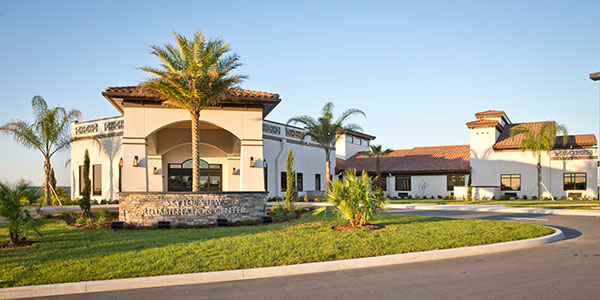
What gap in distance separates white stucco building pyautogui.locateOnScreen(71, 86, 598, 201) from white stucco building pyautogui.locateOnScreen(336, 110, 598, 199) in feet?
0.25

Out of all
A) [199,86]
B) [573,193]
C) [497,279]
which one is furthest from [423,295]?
[573,193]

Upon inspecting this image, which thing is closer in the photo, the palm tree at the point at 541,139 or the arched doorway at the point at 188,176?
the arched doorway at the point at 188,176

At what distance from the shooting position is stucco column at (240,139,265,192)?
18953 millimetres

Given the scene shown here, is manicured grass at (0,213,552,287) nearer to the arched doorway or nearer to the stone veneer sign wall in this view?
the stone veneer sign wall

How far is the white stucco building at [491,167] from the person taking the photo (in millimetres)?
33188

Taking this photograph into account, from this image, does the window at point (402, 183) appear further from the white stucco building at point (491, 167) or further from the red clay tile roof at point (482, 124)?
the red clay tile roof at point (482, 124)

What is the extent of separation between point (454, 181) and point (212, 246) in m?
31.8

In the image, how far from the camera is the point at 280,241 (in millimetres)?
→ 10914

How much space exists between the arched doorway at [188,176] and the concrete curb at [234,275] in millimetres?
18765

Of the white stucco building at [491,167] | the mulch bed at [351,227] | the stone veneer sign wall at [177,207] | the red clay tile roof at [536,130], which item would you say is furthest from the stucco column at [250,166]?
the red clay tile roof at [536,130]

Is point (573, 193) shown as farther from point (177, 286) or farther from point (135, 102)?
point (177, 286)

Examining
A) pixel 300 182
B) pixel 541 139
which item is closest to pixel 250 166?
pixel 300 182

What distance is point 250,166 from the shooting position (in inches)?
747

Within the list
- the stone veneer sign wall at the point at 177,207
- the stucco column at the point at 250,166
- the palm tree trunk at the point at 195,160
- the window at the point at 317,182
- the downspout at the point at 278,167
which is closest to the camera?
the stone veneer sign wall at the point at 177,207
